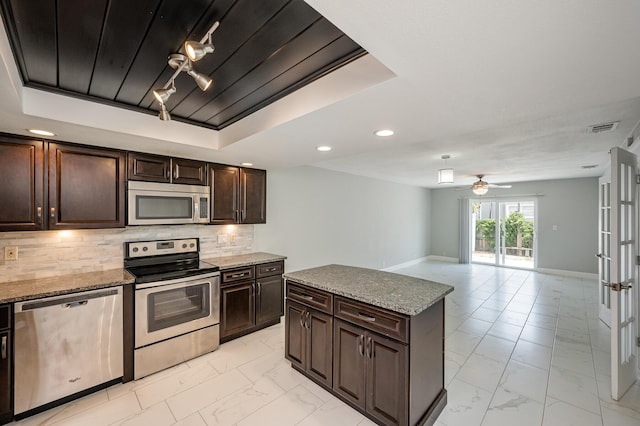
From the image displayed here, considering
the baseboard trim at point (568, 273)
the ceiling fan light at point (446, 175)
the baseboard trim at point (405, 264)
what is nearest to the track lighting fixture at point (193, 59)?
the ceiling fan light at point (446, 175)

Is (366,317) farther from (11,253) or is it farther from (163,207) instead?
(11,253)

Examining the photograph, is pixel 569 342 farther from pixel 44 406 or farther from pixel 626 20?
pixel 44 406

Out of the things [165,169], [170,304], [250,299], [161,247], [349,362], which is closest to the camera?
[349,362]

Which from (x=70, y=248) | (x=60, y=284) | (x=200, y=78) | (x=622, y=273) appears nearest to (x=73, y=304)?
(x=60, y=284)

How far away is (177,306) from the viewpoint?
2803mm

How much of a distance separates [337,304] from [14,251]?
285cm

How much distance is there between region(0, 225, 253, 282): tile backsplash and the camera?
240cm

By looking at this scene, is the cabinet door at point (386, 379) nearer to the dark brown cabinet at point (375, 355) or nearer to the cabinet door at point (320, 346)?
the dark brown cabinet at point (375, 355)

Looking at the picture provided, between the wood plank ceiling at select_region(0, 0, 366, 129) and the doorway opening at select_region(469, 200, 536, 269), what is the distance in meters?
8.20

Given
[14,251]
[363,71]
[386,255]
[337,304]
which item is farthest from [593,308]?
[14,251]

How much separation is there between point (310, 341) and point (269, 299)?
132 cm

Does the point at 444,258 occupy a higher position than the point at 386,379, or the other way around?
the point at 386,379

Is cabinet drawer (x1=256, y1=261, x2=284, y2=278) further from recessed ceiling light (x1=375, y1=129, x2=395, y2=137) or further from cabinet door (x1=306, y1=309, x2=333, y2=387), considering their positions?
recessed ceiling light (x1=375, y1=129, x2=395, y2=137)

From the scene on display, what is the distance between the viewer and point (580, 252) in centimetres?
661
